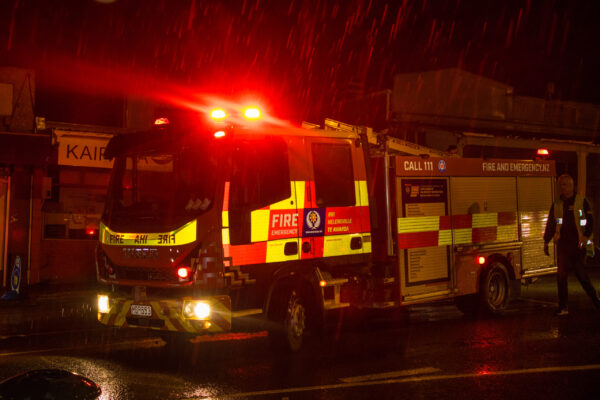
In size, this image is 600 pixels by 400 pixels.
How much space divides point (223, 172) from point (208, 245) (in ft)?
2.56

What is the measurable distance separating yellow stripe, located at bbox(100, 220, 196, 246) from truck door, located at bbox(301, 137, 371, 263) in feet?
4.68

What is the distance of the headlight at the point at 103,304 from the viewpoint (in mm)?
6801

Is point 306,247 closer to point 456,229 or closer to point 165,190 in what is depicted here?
point 165,190

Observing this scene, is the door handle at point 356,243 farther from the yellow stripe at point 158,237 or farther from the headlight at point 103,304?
the headlight at point 103,304

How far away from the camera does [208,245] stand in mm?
6285

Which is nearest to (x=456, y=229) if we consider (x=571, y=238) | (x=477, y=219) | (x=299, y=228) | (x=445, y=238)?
(x=445, y=238)

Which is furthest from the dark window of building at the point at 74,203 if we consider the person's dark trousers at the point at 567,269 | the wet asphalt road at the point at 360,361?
the person's dark trousers at the point at 567,269

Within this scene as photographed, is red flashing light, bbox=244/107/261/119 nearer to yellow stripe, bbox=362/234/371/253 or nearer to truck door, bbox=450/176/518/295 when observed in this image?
yellow stripe, bbox=362/234/371/253

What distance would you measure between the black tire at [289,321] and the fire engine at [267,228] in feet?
0.05

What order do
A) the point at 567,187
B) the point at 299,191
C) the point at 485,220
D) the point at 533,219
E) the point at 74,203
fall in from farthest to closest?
the point at 74,203 → the point at 533,219 → the point at 485,220 → the point at 567,187 → the point at 299,191

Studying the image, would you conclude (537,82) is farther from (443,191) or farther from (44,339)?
(44,339)

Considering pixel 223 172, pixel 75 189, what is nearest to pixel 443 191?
pixel 223 172

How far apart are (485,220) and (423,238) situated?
5.06 ft

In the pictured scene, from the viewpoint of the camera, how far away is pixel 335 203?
296 inches
